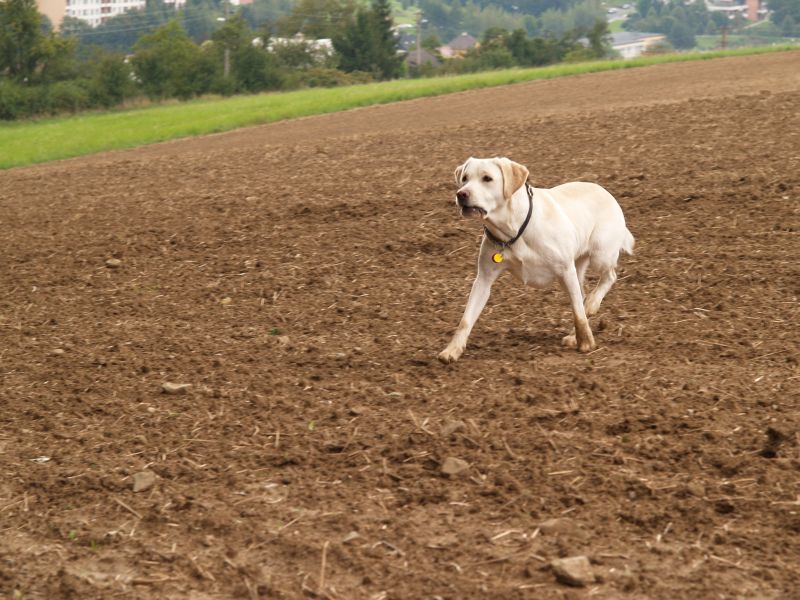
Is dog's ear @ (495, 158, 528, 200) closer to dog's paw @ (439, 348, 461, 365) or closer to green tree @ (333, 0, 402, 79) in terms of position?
dog's paw @ (439, 348, 461, 365)

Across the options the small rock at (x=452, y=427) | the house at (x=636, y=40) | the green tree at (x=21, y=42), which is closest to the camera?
the small rock at (x=452, y=427)

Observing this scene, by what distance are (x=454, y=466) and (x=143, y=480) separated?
1.67m

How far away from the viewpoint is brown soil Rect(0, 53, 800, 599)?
5.23 m

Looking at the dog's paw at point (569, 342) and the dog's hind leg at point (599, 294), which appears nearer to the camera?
the dog's paw at point (569, 342)

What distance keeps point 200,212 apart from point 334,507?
8.71m

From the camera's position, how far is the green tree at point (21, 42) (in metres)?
51.0

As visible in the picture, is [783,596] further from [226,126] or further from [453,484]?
[226,126]

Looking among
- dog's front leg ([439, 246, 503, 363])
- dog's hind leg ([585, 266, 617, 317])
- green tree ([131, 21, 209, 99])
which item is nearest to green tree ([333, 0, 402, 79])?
green tree ([131, 21, 209, 99])

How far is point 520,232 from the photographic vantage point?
7.64 meters

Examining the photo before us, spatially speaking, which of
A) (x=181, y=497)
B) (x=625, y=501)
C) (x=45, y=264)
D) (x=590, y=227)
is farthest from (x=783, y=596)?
(x=45, y=264)

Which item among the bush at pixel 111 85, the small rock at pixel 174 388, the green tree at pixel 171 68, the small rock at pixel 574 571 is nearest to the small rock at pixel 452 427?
the small rock at pixel 574 571

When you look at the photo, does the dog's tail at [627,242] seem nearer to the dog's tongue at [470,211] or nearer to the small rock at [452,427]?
the dog's tongue at [470,211]

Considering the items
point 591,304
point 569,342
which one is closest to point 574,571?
point 569,342

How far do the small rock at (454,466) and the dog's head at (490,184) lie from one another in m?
1.85
